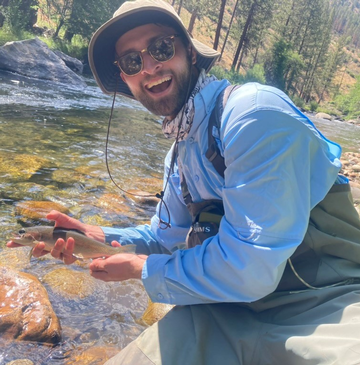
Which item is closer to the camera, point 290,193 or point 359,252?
point 290,193

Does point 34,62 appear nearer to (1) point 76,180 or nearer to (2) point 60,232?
(1) point 76,180

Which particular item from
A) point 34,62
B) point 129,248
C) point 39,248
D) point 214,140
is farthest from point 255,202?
point 34,62

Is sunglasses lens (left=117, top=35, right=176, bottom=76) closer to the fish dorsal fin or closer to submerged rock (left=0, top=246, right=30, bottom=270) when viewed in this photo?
the fish dorsal fin

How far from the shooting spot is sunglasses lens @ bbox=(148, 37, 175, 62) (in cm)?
257

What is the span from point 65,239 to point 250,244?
144 cm

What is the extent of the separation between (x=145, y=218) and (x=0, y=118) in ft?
19.2

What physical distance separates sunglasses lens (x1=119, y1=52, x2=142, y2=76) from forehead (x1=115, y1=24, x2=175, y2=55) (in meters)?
0.06

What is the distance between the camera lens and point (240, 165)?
72.7 inches

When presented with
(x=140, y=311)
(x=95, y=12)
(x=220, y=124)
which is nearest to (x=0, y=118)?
(x=140, y=311)

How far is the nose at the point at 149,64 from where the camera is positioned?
259cm

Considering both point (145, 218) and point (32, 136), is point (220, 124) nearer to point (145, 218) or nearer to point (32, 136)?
point (145, 218)

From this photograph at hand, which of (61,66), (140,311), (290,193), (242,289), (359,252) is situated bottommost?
(61,66)

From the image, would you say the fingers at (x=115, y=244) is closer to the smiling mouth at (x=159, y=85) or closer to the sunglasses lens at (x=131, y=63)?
the smiling mouth at (x=159, y=85)

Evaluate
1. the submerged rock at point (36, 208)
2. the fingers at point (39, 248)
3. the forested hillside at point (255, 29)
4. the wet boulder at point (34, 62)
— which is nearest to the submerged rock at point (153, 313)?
the fingers at point (39, 248)
